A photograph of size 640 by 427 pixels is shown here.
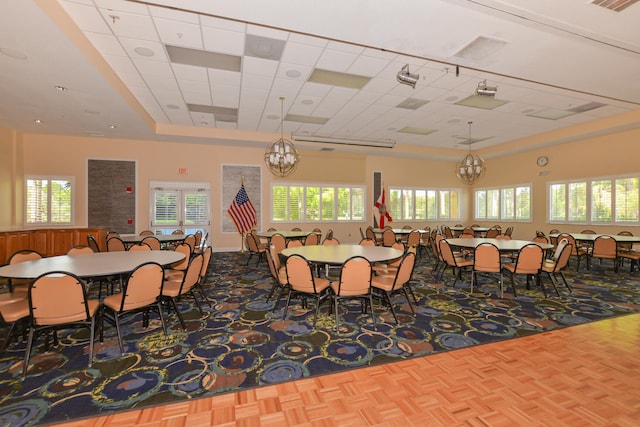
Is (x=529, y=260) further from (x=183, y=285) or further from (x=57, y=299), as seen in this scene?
(x=57, y=299)

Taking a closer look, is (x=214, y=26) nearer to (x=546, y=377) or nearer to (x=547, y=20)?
(x=547, y=20)

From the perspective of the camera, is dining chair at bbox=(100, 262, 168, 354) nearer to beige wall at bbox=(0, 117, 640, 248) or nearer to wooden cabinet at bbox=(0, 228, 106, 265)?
wooden cabinet at bbox=(0, 228, 106, 265)

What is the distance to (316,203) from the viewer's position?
40.1 feet

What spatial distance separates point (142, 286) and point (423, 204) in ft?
41.3

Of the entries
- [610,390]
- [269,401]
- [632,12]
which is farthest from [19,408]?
[632,12]

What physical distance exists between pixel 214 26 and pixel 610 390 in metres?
6.12

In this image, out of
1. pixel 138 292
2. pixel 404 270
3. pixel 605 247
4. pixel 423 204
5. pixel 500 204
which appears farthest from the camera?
pixel 423 204

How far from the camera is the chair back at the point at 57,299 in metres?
2.76

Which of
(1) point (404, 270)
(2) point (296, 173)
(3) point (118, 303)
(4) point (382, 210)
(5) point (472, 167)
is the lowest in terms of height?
(3) point (118, 303)

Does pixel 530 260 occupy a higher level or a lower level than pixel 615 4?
lower

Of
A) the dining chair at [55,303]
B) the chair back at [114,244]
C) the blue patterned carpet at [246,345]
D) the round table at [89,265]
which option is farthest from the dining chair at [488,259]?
the chair back at [114,244]

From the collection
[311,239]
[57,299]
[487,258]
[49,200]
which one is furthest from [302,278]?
[49,200]

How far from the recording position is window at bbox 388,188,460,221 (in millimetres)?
13406

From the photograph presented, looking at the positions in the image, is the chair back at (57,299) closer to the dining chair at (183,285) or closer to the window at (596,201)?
the dining chair at (183,285)
